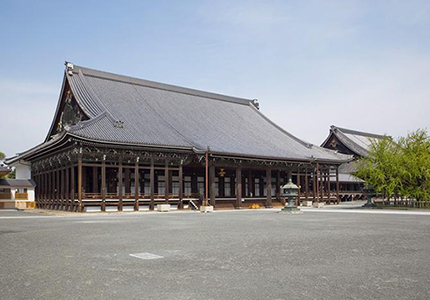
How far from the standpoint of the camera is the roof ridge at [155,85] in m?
36.6

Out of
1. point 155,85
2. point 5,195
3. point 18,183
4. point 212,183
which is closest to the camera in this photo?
point 212,183

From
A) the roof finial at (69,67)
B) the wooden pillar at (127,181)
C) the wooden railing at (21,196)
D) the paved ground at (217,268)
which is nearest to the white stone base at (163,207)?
the wooden pillar at (127,181)

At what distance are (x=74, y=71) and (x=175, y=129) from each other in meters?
9.76

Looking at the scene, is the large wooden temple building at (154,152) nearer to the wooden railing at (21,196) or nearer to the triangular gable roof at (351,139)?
the wooden railing at (21,196)

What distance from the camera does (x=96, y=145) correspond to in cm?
2691

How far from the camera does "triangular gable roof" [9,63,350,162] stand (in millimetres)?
Result: 29672

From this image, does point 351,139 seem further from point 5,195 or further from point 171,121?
point 5,195

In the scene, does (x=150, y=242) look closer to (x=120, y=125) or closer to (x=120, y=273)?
(x=120, y=273)

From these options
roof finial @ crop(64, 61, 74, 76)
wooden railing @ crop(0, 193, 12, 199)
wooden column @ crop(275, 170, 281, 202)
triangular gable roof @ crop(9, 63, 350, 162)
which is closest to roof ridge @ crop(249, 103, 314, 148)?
triangular gable roof @ crop(9, 63, 350, 162)

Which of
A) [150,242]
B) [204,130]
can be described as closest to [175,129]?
[204,130]

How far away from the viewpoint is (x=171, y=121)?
35.3 meters

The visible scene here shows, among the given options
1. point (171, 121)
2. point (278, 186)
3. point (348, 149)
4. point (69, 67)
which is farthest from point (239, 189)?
point (348, 149)

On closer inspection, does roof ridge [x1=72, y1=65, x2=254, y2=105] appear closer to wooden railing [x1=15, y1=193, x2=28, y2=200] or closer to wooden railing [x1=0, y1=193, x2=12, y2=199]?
wooden railing [x1=15, y1=193, x2=28, y2=200]

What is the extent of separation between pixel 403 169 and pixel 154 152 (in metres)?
16.9
